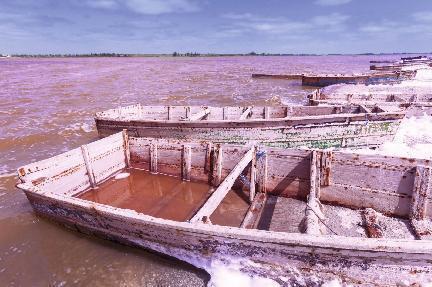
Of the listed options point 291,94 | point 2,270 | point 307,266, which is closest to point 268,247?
point 307,266

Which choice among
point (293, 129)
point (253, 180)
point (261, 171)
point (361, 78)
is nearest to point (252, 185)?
point (253, 180)

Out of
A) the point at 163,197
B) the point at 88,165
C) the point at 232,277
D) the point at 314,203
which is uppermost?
the point at 88,165

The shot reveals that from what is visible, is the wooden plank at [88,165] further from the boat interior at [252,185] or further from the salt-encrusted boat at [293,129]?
the salt-encrusted boat at [293,129]

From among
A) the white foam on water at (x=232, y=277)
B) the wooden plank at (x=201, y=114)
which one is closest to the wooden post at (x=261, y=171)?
the white foam on water at (x=232, y=277)

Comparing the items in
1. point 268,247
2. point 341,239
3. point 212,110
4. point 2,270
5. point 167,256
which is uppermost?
point 212,110

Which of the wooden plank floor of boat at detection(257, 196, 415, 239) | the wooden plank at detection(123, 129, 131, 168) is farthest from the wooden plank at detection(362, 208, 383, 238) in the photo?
the wooden plank at detection(123, 129, 131, 168)

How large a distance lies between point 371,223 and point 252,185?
2.35m

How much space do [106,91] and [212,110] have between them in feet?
63.0

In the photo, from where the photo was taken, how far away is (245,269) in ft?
14.7

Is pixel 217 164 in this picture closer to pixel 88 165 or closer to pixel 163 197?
pixel 163 197

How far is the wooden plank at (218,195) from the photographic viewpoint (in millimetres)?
4695

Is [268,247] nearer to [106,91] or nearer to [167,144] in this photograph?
[167,144]

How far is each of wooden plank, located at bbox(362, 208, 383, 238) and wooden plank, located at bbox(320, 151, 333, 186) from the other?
2.85 ft

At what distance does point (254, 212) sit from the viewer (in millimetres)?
6168
